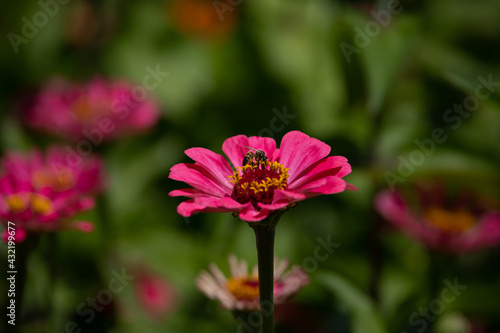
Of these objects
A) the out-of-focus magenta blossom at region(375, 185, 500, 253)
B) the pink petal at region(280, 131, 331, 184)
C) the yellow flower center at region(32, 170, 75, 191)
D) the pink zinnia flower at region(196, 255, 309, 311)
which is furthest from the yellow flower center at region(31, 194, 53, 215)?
the out-of-focus magenta blossom at region(375, 185, 500, 253)

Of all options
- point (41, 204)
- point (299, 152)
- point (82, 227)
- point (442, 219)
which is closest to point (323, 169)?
point (299, 152)

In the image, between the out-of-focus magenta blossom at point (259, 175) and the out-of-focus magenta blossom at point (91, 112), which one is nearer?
the out-of-focus magenta blossom at point (259, 175)

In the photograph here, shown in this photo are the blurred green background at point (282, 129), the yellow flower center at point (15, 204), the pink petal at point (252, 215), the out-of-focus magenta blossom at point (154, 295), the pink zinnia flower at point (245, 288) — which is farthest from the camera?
the out-of-focus magenta blossom at point (154, 295)

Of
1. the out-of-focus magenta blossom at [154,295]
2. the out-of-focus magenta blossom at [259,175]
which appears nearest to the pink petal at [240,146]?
the out-of-focus magenta blossom at [259,175]

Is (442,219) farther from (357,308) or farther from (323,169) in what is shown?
(323,169)

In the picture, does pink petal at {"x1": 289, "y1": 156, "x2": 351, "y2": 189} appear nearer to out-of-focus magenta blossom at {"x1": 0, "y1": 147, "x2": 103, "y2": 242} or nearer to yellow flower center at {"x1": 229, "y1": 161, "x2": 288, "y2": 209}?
yellow flower center at {"x1": 229, "y1": 161, "x2": 288, "y2": 209}

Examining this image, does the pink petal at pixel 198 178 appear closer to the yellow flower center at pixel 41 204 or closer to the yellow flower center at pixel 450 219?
the yellow flower center at pixel 41 204

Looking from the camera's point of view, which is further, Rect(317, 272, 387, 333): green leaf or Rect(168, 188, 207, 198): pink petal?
Rect(317, 272, 387, 333): green leaf
